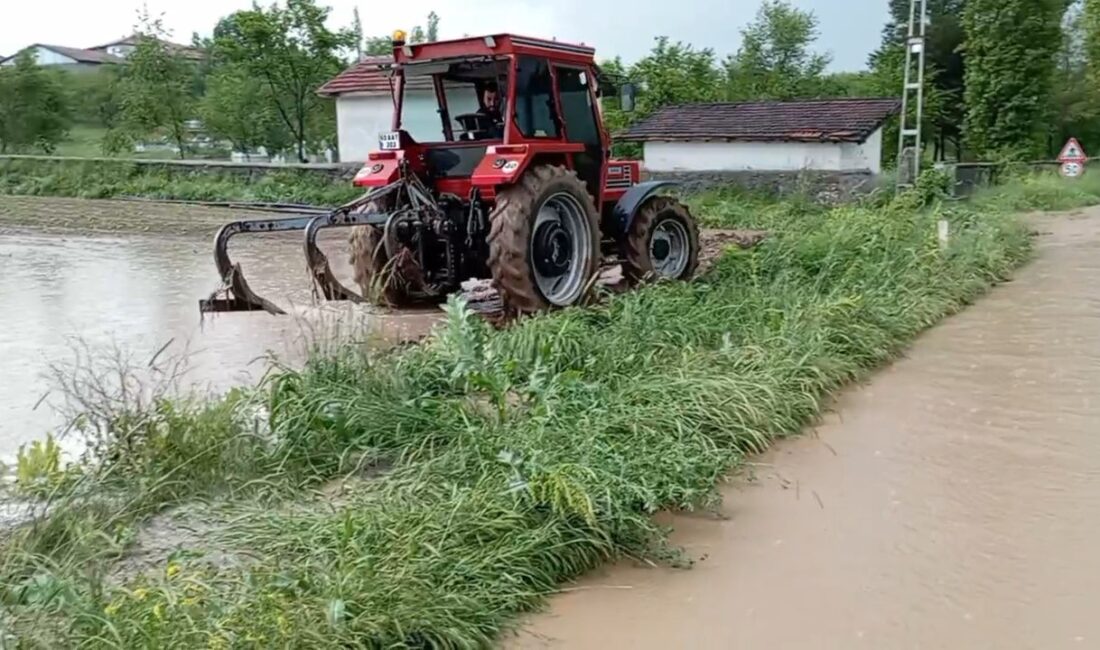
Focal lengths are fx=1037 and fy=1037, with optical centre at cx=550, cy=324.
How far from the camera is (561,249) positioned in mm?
8062

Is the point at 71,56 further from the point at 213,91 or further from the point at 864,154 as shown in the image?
the point at 864,154

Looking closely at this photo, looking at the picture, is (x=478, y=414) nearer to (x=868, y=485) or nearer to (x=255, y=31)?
(x=868, y=485)

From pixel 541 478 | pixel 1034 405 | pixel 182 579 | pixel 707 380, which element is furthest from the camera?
pixel 1034 405

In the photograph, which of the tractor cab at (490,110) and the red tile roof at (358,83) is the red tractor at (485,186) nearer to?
the tractor cab at (490,110)

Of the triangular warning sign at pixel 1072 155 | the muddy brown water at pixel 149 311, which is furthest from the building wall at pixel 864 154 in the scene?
the triangular warning sign at pixel 1072 155

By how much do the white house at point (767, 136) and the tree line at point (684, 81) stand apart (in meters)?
1.83

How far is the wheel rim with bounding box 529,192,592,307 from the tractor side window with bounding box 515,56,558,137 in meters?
0.61

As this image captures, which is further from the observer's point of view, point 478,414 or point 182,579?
point 478,414

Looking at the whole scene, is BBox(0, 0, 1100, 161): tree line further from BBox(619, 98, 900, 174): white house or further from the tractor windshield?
the tractor windshield

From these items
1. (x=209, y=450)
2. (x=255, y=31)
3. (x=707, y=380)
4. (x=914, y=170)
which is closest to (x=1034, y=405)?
(x=707, y=380)

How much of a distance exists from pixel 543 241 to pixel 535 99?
3.65 ft

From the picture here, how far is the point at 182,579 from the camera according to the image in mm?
3223

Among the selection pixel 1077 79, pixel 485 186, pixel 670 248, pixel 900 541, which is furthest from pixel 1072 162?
pixel 900 541

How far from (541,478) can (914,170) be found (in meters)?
13.5
